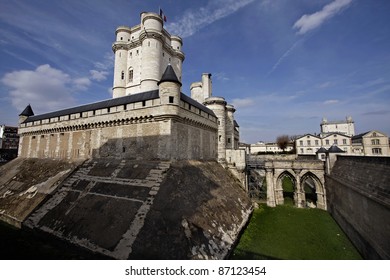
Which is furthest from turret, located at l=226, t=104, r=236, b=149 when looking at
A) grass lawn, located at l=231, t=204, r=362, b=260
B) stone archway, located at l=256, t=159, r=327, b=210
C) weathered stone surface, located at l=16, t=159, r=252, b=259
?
weathered stone surface, located at l=16, t=159, r=252, b=259

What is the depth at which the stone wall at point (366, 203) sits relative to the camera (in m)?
9.57

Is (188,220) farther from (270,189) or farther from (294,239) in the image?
(270,189)

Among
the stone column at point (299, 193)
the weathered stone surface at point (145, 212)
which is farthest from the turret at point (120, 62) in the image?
the stone column at point (299, 193)

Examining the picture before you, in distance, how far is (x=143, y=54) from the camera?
25.8 metres

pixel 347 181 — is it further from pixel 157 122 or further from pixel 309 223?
pixel 157 122

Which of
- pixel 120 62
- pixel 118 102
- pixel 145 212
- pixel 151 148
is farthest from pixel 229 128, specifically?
pixel 145 212

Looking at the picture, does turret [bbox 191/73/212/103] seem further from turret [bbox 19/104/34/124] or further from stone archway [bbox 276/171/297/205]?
turret [bbox 19/104/34/124]

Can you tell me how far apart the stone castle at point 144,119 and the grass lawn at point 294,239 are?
878 cm

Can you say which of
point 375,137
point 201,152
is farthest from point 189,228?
point 375,137

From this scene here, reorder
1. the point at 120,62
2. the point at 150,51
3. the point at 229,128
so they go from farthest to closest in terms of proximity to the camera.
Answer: the point at 229,128 < the point at 120,62 < the point at 150,51

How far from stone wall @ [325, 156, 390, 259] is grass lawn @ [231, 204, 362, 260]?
1.02 meters

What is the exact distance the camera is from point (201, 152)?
21766mm

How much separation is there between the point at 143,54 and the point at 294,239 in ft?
88.9

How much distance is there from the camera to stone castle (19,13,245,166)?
1669cm
